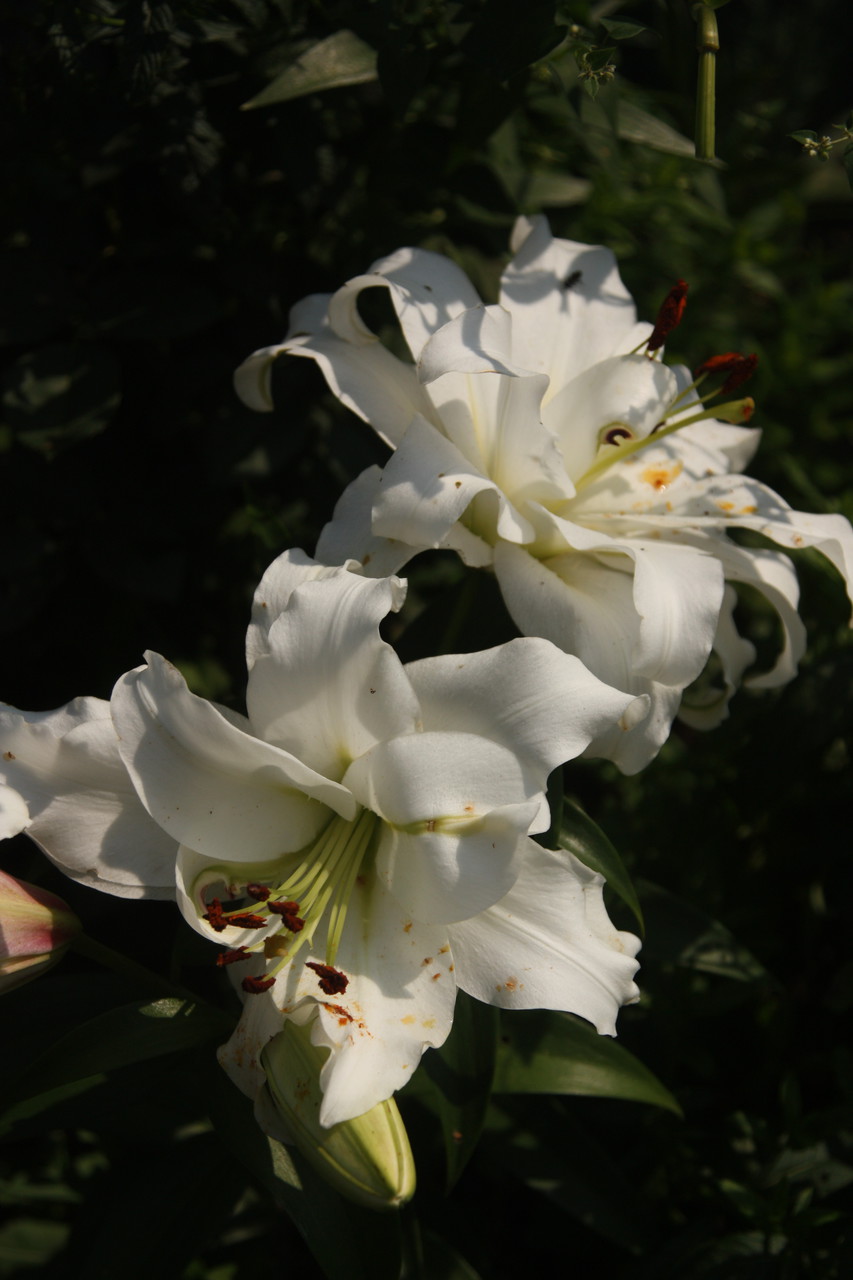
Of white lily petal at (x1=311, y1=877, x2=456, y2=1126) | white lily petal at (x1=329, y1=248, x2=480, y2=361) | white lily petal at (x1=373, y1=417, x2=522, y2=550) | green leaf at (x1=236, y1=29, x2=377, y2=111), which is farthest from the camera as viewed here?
green leaf at (x1=236, y1=29, x2=377, y2=111)

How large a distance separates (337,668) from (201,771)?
14 cm

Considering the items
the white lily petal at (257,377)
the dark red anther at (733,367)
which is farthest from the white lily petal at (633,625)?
the white lily petal at (257,377)

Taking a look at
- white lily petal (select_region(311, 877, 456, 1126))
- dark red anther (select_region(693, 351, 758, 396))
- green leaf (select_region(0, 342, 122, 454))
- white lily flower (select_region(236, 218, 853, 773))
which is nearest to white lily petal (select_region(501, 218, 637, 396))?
white lily flower (select_region(236, 218, 853, 773))

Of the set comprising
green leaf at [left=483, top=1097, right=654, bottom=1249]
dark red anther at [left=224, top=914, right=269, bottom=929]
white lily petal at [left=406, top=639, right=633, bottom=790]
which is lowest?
green leaf at [left=483, top=1097, right=654, bottom=1249]

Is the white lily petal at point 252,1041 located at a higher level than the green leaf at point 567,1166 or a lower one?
higher

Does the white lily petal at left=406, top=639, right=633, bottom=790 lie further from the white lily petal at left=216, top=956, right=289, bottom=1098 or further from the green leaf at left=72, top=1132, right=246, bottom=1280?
the green leaf at left=72, top=1132, right=246, bottom=1280

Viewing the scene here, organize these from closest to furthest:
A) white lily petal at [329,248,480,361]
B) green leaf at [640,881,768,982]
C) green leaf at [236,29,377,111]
→ white lily petal at [329,248,480,361] < green leaf at [236,29,377,111] < green leaf at [640,881,768,982]

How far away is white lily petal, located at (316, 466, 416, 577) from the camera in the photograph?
3.09 ft

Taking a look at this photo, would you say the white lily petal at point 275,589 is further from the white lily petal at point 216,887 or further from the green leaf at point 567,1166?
the green leaf at point 567,1166

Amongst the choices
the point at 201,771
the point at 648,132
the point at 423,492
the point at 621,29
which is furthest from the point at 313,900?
the point at 648,132

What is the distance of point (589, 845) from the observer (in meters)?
1.01

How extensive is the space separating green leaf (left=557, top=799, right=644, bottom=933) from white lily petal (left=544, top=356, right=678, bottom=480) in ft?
1.17

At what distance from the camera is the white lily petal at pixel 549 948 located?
81 centimetres

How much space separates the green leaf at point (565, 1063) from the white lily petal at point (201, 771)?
1.41 feet
